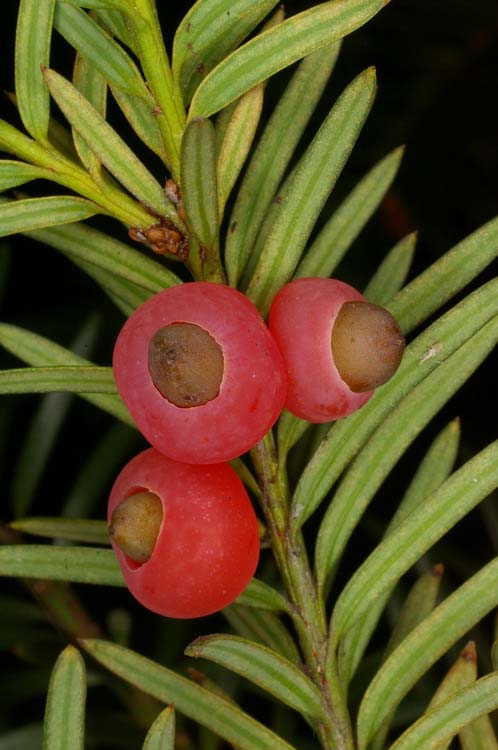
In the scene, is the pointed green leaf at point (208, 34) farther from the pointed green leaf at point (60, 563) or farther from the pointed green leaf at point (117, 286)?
the pointed green leaf at point (60, 563)

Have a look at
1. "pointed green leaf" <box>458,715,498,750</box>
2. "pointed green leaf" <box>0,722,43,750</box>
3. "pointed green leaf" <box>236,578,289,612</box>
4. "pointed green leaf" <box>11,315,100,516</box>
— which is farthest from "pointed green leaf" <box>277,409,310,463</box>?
"pointed green leaf" <box>0,722,43,750</box>

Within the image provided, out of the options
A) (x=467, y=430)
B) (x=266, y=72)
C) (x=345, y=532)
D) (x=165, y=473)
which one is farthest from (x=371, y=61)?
(x=165, y=473)

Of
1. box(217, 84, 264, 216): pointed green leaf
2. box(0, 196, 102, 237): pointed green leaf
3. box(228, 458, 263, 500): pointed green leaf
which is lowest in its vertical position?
box(228, 458, 263, 500): pointed green leaf

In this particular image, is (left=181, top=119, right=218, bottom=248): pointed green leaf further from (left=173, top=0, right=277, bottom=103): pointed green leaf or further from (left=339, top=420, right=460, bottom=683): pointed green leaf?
(left=339, top=420, right=460, bottom=683): pointed green leaf

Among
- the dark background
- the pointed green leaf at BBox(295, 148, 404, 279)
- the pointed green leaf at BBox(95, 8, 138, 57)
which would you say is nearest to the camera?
the pointed green leaf at BBox(95, 8, 138, 57)

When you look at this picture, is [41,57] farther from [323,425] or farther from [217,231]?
[323,425]

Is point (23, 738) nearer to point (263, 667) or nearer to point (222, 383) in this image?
point (263, 667)

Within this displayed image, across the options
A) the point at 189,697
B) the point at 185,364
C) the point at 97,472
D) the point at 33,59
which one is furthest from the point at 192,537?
the point at 97,472
